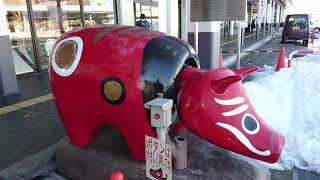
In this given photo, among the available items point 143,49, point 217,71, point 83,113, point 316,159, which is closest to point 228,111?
point 217,71

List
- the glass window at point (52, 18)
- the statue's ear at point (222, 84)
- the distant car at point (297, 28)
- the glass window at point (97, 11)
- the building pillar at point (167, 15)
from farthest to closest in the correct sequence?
the distant car at point (297, 28) < the glass window at point (97, 11) < the glass window at point (52, 18) < the building pillar at point (167, 15) < the statue's ear at point (222, 84)

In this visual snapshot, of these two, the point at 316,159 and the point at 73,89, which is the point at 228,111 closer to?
the point at 73,89

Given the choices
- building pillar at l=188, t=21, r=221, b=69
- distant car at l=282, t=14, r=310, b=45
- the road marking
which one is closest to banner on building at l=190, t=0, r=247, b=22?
building pillar at l=188, t=21, r=221, b=69

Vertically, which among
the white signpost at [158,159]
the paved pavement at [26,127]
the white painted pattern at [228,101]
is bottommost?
the paved pavement at [26,127]

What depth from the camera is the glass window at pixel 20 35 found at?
312 inches

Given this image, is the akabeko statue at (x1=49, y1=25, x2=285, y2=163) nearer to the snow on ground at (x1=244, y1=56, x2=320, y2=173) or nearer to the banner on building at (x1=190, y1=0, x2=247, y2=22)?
the snow on ground at (x1=244, y1=56, x2=320, y2=173)

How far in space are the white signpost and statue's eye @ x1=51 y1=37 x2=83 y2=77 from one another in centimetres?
113

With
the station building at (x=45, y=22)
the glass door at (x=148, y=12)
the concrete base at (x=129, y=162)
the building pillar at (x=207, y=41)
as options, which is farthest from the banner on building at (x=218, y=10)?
the glass door at (x=148, y=12)

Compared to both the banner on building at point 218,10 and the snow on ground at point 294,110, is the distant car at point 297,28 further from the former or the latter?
the banner on building at point 218,10

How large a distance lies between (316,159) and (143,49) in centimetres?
247

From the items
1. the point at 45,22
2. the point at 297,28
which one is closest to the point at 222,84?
the point at 45,22

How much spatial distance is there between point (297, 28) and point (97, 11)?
1195 centimetres

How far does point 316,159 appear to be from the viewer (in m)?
3.39

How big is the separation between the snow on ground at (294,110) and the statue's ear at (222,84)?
1.60 m
